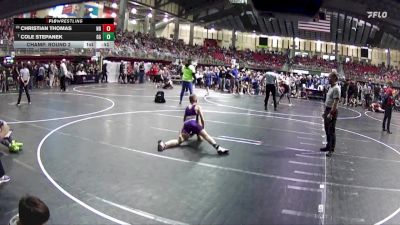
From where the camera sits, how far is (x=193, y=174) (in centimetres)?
704

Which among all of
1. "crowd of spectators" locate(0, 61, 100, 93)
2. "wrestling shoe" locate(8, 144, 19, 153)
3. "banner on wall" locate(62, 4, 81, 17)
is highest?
"banner on wall" locate(62, 4, 81, 17)

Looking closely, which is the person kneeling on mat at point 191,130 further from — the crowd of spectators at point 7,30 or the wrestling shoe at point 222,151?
the crowd of spectators at point 7,30

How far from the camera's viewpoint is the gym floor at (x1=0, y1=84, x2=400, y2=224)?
5.37 metres

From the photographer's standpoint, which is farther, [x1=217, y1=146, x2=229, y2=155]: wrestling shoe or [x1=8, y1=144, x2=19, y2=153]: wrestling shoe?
[x1=217, y1=146, x2=229, y2=155]: wrestling shoe

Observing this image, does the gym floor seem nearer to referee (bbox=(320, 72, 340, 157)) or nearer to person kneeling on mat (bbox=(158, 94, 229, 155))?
person kneeling on mat (bbox=(158, 94, 229, 155))

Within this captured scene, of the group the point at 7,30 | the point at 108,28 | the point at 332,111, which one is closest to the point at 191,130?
the point at 332,111

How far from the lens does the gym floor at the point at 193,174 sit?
17.6ft

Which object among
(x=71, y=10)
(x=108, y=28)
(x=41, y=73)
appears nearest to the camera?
(x=108, y=28)

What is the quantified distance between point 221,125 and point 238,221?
7.41 meters

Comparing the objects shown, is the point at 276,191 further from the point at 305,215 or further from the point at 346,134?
the point at 346,134
